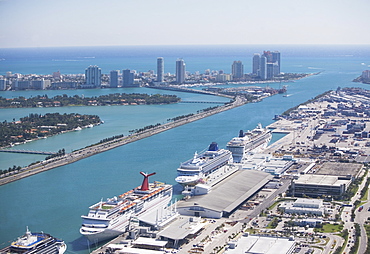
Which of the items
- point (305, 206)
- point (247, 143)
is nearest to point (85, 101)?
point (247, 143)

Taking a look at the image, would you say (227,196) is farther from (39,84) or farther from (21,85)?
(39,84)

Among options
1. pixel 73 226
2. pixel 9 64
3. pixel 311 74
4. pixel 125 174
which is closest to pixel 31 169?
pixel 125 174

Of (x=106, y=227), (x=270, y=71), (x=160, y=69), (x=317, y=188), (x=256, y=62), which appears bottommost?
(x=317, y=188)

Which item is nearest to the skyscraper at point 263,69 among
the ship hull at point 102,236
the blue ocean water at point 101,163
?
the blue ocean water at point 101,163

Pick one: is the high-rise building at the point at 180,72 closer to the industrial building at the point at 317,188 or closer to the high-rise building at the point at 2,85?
the high-rise building at the point at 2,85

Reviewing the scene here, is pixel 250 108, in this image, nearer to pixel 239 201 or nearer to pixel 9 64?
pixel 239 201

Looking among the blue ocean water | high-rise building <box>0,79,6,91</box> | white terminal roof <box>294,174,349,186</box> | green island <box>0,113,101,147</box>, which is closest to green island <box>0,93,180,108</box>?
the blue ocean water

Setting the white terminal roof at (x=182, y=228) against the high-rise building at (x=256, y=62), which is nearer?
the white terminal roof at (x=182, y=228)
